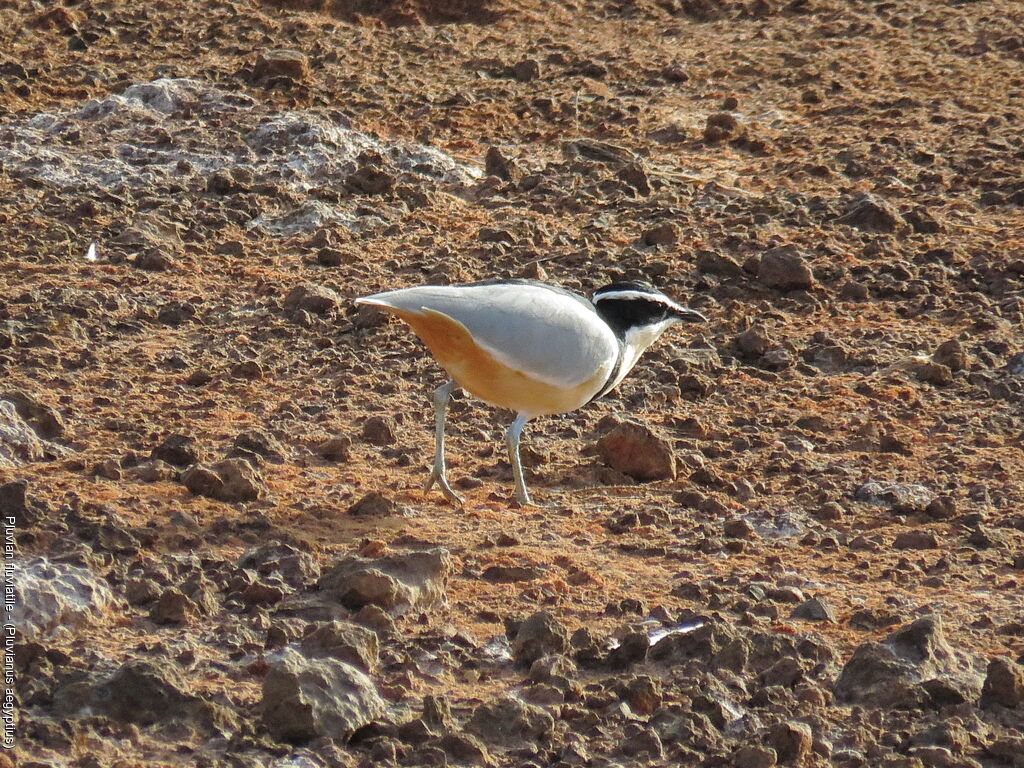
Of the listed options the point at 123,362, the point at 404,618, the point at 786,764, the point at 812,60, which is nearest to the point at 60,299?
the point at 123,362

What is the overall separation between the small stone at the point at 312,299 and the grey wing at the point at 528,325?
1.95m

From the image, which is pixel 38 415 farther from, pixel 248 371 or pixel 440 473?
pixel 440 473

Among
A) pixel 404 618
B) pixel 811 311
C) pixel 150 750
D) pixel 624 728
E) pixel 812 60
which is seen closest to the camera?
pixel 150 750

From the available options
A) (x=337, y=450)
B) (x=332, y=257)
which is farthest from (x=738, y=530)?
(x=332, y=257)

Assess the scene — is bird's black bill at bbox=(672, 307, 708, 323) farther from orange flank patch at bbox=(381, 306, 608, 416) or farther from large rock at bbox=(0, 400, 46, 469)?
large rock at bbox=(0, 400, 46, 469)

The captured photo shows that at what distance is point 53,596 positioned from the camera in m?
4.61

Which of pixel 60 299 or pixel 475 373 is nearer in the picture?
pixel 475 373

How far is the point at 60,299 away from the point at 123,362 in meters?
0.74

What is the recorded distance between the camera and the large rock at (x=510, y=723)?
14.0 ft

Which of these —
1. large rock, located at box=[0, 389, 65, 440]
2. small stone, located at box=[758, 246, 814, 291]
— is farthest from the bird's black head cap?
large rock, located at box=[0, 389, 65, 440]

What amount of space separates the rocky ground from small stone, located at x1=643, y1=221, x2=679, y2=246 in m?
0.03

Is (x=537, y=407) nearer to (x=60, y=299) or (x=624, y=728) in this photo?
(x=624, y=728)

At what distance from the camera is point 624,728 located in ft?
14.3

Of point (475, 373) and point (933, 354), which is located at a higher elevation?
point (475, 373)
